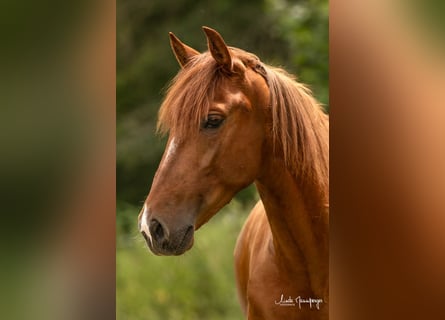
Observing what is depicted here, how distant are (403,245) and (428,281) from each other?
0.17 meters

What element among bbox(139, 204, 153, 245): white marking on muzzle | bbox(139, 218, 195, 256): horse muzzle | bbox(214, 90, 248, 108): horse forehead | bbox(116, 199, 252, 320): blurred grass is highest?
bbox(214, 90, 248, 108): horse forehead

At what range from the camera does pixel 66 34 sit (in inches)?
86.0

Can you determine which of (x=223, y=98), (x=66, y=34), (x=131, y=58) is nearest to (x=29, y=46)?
(x=66, y=34)

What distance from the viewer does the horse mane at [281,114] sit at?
1.90 meters

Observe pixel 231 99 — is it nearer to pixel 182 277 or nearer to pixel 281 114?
pixel 281 114

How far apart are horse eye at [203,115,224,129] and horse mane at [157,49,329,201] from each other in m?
0.02

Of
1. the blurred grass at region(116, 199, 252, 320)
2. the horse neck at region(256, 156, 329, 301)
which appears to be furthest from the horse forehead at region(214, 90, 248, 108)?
the blurred grass at region(116, 199, 252, 320)

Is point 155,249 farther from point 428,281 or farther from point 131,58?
point 428,281

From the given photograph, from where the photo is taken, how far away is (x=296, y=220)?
79.1 inches

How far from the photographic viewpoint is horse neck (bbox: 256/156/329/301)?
78.7 inches

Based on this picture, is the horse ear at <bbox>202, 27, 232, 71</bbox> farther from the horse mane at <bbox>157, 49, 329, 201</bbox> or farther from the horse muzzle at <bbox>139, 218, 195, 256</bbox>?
the horse muzzle at <bbox>139, 218, 195, 256</bbox>

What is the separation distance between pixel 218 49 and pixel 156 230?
616mm

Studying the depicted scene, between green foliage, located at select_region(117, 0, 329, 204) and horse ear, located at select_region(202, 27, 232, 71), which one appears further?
green foliage, located at select_region(117, 0, 329, 204)

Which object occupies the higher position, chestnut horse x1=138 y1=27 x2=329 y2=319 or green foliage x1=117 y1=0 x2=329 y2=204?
green foliage x1=117 y1=0 x2=329 y2=204
